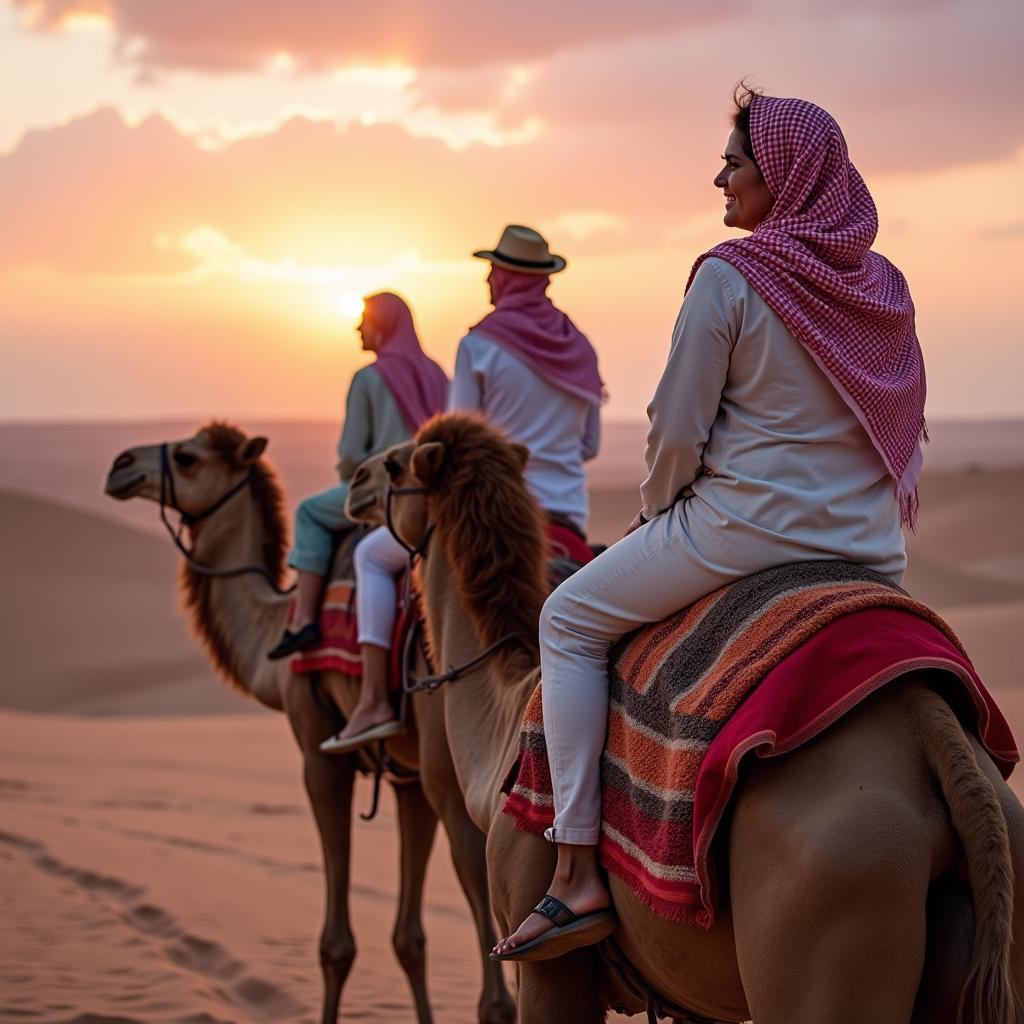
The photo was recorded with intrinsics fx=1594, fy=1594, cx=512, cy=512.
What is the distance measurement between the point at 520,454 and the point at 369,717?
6.18 feet

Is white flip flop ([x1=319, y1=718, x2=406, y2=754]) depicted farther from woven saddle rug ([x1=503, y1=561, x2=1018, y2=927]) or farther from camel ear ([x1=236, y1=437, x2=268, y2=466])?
woven saddle rug ([x1=503, y1=561, x2=1018, y2=927])

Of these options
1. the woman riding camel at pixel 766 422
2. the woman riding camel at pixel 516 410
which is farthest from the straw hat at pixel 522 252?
the woman riding camel at pixel 766 422

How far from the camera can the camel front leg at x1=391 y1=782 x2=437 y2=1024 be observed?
7512mm

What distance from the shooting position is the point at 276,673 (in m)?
8.12

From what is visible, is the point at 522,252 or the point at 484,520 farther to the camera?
the point at 522,252

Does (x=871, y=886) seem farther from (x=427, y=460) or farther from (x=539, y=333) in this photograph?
(x=539, y=333)

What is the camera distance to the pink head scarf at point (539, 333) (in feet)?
22.6

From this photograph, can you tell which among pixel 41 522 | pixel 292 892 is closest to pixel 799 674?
pixel 292 892

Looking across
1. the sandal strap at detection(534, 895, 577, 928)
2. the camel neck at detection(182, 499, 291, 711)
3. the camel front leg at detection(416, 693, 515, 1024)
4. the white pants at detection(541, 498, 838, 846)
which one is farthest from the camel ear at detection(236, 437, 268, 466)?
the sandal strap at detection(534, 895, 577, 928)

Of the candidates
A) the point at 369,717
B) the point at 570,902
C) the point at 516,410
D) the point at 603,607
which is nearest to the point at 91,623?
the point at 369,717

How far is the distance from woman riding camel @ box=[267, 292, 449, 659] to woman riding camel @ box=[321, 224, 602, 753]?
661 millimetres

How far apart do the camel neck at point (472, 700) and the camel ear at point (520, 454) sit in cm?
40

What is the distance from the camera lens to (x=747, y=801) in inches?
130

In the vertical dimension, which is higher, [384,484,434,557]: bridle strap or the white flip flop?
[384,484,434,557]: bridle strap
